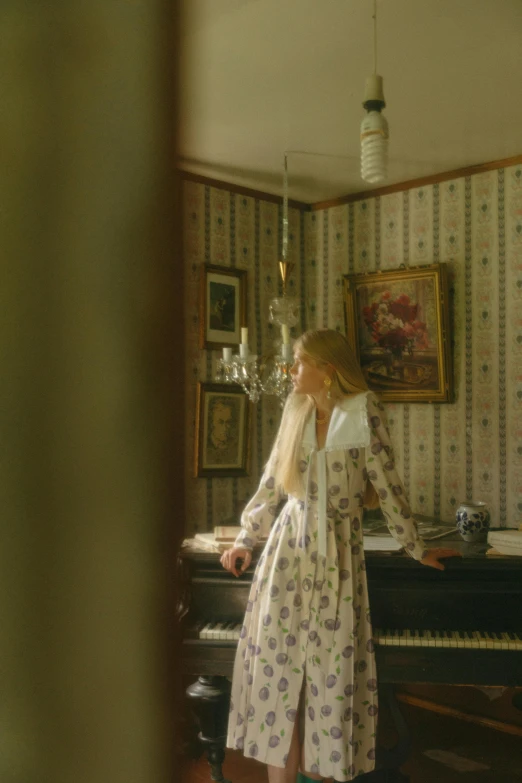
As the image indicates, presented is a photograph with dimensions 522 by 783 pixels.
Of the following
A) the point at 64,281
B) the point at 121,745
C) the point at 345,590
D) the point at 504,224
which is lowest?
the point at 345,590

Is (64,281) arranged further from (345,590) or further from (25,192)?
(345,590)

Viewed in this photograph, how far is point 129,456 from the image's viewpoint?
0.52 ft

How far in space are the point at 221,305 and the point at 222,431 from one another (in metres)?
0.62

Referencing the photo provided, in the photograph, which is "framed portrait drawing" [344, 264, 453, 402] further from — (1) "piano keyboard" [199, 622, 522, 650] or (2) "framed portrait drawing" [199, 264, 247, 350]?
(1) "piano keyboard" [199, 622, 522, 650]

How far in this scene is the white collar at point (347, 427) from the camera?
209 cm

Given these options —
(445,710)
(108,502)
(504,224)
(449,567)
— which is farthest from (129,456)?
(445,710)

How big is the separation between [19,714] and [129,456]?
6 cm

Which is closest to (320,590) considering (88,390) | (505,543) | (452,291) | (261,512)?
(261,512)

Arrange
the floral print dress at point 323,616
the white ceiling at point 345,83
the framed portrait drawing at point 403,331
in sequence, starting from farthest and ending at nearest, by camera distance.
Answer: the framed portrait drawing at point 403,331 → the floral print dress at point 323,616 → the white ceiling at point 345,83

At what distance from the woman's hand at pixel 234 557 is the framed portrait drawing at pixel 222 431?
1060 millimetres

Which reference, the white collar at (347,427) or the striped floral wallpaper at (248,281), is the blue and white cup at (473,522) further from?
the striped floral wallpaper at (248,281)

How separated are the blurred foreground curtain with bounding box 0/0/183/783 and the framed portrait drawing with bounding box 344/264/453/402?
319 cm

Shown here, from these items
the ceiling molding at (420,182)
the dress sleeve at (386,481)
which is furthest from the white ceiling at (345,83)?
the dress sleeve at (386,481)

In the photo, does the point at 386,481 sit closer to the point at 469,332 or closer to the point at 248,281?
the point at 469,332
